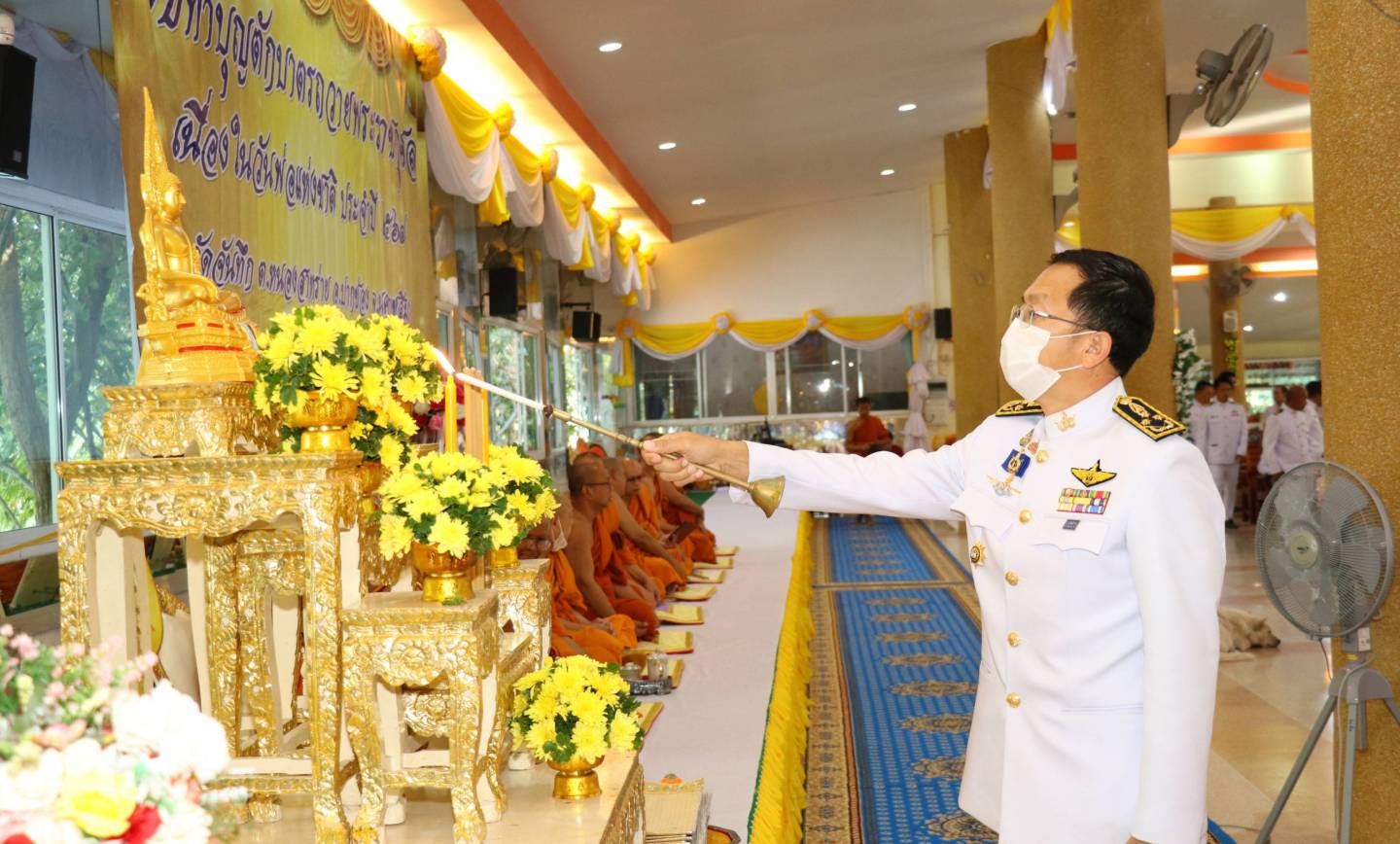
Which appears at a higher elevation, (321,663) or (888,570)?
(321,663)

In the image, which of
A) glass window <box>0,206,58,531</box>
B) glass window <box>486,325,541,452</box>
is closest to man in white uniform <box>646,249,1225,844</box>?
glass window <box>0,206,58,531</box>

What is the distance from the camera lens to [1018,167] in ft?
31.7

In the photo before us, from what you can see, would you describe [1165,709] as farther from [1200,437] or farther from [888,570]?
[1200,437]

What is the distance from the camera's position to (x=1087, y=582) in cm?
180

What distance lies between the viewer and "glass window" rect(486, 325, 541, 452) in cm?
1058

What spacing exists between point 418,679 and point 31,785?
120 cm

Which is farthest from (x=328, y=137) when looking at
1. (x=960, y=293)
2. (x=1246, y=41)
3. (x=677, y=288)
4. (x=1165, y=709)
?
(x=677, y=288)

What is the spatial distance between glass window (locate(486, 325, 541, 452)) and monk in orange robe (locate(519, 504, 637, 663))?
479cm

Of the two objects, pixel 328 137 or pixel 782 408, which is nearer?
pixel 328 137

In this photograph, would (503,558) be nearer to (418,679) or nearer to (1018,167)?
(418,679)

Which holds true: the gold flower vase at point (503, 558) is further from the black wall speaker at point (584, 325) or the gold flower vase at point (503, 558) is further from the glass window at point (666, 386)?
the glass window at point (666, 386)

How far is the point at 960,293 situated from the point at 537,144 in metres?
4.94

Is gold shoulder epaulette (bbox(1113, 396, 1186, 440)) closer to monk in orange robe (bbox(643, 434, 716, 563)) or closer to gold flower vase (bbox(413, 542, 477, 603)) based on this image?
gold flower vase (bbox(413, 542, 477, 603))

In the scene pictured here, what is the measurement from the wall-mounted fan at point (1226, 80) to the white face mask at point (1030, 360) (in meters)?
4.42
